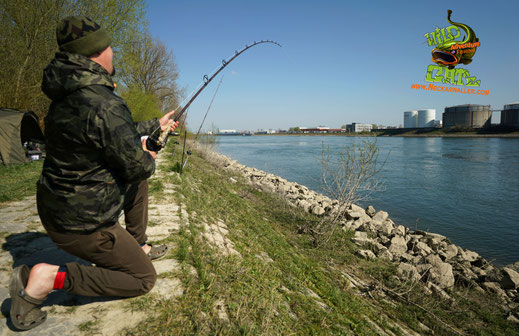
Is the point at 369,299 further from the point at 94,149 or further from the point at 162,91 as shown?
the point at 162,91

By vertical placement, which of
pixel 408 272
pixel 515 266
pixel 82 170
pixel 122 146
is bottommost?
pixel 515 266

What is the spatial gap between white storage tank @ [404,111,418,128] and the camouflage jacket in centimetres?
15771

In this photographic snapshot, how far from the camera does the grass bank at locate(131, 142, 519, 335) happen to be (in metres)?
2.32

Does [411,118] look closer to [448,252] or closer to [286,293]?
[448,252]

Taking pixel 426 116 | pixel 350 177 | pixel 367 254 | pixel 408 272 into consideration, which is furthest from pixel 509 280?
pixel 426 116

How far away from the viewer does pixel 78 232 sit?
6.34ft

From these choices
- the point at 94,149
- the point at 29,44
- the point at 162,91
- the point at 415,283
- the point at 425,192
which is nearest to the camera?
the point at 94,149

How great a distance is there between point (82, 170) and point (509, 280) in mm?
8057

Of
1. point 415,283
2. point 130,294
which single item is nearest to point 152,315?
point 130,294

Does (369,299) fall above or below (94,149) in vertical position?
below

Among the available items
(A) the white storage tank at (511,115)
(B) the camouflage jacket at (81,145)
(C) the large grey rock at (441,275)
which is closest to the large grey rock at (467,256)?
(C) the large grey rock at (441,275)

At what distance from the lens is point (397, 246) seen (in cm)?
725

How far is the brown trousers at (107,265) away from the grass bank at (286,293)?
10.2 inches

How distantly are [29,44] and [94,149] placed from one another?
14.0 metres
